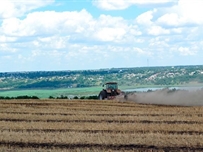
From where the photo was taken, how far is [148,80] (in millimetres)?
152000

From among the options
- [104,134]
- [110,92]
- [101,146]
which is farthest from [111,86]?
[101,146]

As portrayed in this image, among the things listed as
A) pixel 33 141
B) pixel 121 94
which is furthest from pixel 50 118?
pixel 121 94

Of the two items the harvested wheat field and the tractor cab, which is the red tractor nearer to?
the tractor cab

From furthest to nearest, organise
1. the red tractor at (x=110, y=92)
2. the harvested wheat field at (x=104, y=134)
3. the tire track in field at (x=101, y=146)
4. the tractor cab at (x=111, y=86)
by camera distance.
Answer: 1. the tractor cab at (x=111, y=86)
2. the red tractor at (x=110, y=92)
3. the harvested wheat field at (x=104, y=134)
4. the tire track in field at (x=101, y=146)

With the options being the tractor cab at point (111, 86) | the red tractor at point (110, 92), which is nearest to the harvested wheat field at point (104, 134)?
the red tractor at point (110, 92)

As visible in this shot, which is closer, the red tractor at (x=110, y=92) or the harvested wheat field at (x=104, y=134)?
the harvested wheat field at (x=104, y=134)

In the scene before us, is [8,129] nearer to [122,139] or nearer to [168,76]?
[122,139]

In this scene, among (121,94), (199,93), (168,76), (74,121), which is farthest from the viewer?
(168,76)

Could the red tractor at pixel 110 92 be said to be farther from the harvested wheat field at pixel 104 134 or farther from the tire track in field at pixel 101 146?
the tire track in field at pixel 101 146

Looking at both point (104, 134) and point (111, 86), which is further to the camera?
point (111, 86)

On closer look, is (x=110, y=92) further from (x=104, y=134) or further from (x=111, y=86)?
(x=104, y=134)

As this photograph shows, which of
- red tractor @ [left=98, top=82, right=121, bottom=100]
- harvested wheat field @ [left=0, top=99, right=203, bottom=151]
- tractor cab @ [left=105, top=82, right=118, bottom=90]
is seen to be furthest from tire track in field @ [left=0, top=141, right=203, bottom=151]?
tractor cab @ [left=105, top=82, right=118, bottom=90]

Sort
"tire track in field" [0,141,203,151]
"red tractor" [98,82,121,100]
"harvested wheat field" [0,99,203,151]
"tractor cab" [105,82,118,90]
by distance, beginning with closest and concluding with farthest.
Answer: "tire track in field" [0,141,203,151]
"harvested wheat field" [0,99,203,151]
"red tractor" [98,82,121,100]
"tractor cab" [105,82,118,90]

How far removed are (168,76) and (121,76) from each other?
35129mm
